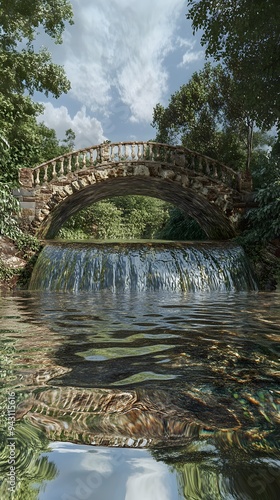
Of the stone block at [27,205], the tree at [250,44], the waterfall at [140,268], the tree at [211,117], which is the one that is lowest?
the waterfall at [140,268]

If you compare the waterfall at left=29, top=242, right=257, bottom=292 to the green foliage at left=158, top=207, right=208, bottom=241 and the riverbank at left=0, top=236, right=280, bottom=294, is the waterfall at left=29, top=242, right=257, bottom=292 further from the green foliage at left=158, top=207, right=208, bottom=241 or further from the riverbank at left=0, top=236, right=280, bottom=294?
the green foliage at left=158, top=207, right=208, bottom=241

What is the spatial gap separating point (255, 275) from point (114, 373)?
29.9 ft

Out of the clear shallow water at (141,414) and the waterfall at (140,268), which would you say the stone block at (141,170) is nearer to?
the waterfall at (140,268)

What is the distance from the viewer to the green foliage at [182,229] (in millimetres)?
21608

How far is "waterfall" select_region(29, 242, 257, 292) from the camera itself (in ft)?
31.0

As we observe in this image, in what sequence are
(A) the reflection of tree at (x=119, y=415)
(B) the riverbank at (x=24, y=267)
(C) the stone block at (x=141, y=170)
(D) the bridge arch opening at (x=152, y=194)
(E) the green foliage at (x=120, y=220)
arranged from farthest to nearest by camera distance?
(E) the green foliage at (x=120, y=220)
(D) the bridge arch opening at (x=152, y=194)
(C) the stone block at (x=141, y=170)
(B) the riverbank at (x=24, y=267)
(A) the reflection of tree at (x=119, y=415)

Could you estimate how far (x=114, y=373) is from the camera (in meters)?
2.46

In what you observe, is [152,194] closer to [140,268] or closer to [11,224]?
[140,268]

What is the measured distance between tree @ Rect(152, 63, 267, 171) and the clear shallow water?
72.2 ft

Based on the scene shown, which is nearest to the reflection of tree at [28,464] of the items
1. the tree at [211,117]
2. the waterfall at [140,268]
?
the waterfall at [140,268]

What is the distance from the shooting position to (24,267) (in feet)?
36.1

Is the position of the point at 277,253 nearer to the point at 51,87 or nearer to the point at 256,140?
the point at 51,87

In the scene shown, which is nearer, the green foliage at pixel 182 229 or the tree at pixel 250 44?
the tree at pixel 250 44

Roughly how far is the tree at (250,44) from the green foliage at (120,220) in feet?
42.5
